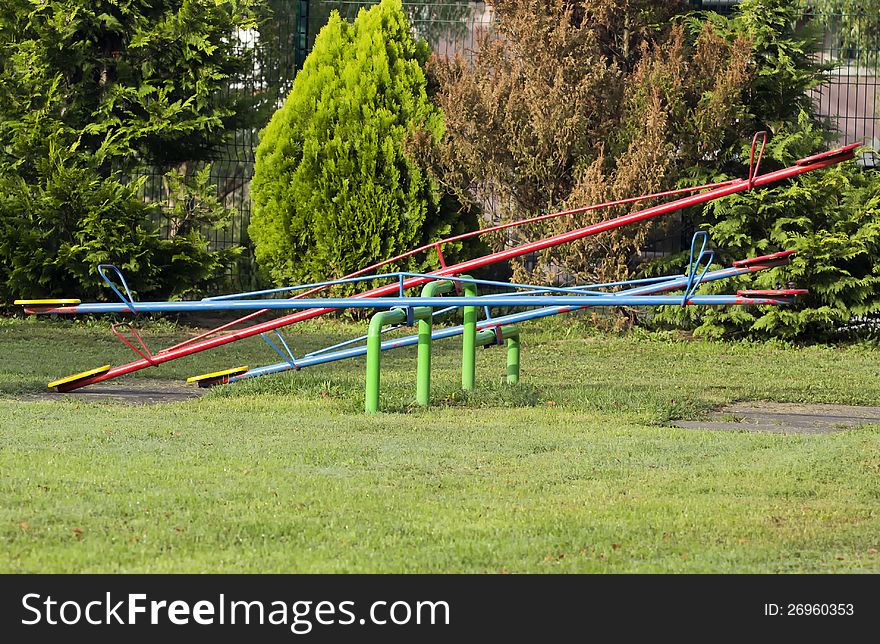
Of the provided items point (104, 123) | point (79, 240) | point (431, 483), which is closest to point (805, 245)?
point (79, 240)

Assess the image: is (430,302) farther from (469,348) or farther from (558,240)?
(558,240)

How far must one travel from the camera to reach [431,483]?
5996 millimetres

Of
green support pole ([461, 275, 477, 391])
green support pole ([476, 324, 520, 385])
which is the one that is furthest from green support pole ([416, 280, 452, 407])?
green support pole ([476, 324, 520, 385])

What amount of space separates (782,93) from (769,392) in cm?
562

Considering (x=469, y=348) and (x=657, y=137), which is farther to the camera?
(x=657, y=137)

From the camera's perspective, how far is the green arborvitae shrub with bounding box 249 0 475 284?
587 inches

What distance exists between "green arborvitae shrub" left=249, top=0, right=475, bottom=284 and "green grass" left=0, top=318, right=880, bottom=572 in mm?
4954

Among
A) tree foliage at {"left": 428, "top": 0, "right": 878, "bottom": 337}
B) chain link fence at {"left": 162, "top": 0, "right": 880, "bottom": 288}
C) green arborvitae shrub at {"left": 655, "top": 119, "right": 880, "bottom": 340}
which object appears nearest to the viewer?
green arborvitae shrub at {"left": 655, "top": 119, "right": 880, "bottom": 340}

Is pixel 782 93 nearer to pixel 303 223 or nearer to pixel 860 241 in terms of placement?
pixel 860 241

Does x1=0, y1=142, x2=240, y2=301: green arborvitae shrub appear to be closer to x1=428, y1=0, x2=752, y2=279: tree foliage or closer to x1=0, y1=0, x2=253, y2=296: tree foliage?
x1=0, y1=0, x2=253, y2=296: tree foliage

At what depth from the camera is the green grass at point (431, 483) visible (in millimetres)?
4707

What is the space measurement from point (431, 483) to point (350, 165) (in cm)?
935

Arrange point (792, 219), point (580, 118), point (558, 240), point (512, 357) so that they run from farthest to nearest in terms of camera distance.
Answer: point (580, 118) < point (792, 219) < point (512, 357) < point (558, 240)
